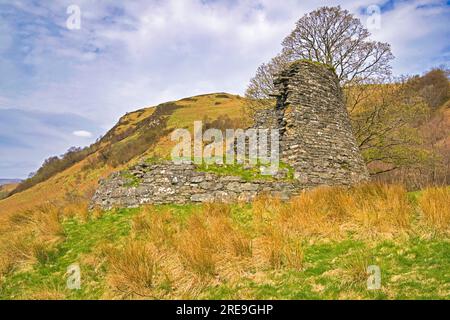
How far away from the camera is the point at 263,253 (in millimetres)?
5586

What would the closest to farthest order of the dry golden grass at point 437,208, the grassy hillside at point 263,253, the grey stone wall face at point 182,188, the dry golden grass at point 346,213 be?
the grassy hillside at point 263,253
the dry golden grass at point 437,208
the dry golden grass at point 346,213
the grey stone wall face at point 182,188

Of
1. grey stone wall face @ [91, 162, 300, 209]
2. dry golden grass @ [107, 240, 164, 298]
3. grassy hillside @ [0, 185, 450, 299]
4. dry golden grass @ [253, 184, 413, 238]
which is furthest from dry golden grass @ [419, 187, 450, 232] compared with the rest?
dry golden grass @ [107, 240, 164, 298]

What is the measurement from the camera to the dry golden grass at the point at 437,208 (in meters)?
5.63

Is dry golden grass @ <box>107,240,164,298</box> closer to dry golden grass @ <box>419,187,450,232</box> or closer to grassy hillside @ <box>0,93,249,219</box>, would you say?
dry golden grass @ <box>419,187,450,232</box>

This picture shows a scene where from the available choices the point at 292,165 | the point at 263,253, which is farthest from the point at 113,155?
the point at 263,253

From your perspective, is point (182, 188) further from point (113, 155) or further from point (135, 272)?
point (113, 155)

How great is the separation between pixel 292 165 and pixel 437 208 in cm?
490

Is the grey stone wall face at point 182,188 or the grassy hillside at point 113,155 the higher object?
the grassy hillside at point 113,155

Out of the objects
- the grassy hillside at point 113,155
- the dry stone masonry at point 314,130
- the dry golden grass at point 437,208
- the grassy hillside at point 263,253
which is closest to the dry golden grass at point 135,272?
the grassy hillside at point 263,253

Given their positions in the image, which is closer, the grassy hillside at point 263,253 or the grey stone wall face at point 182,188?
the grassy hillside at point 263,253

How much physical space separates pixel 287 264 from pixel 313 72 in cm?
841

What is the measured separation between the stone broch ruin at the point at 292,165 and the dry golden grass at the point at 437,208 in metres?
3.89

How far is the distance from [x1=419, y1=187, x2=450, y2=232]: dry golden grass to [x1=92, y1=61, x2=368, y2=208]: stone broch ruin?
3895mm

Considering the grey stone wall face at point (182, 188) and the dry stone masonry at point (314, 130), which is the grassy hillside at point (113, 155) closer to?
the dry stone masonry at point (314, 130)
